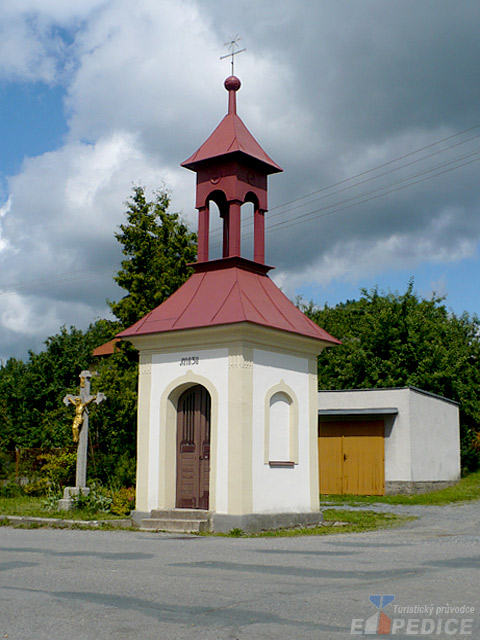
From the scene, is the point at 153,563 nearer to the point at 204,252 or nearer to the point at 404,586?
the point at 404,586

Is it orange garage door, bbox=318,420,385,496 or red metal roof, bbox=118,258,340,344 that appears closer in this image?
red metal roof, bbox=118,258,340,344

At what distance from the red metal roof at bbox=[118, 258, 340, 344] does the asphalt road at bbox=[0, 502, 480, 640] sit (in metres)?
4.59

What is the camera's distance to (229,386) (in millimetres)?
14867

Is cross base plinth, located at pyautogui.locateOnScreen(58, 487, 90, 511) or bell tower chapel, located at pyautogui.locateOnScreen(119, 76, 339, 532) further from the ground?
bell tower chapel, located at pyautogui.locateOnScreen(119, 76, 339, 532)

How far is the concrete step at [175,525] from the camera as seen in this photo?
14.4 metres

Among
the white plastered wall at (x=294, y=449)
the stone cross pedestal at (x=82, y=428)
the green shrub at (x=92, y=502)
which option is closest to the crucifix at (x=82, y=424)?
the stone cross pedestal at (x=82, y=428)

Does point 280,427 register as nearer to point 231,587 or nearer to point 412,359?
point 231,587

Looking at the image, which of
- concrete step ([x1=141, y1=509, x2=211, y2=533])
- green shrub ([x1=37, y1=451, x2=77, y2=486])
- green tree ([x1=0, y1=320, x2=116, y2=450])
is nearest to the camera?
concrete step ([x1=141, y1=509, x2=211, y2=533])

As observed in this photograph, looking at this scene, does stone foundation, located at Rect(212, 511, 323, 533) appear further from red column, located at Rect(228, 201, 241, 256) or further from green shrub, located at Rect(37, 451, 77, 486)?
green shrub, located at Rect(37, 451, 77, 486)

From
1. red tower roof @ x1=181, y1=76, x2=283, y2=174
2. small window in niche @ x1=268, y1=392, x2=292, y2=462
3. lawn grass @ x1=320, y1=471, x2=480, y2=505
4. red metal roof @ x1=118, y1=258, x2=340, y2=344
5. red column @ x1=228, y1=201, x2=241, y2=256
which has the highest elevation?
red tower roof @ x1=181, y1=76, x2=283, y2=174

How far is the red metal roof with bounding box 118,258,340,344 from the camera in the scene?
1518 cm

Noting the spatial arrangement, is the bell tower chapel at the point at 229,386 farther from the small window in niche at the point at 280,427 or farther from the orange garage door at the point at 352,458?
the orange garage door at the point at 352,458

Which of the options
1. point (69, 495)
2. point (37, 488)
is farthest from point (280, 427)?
point (37, 488)

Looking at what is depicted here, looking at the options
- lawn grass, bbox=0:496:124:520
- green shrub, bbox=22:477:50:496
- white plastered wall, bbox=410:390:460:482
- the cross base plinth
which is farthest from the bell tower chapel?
white plastered wall, bbox=410:390:460:482
